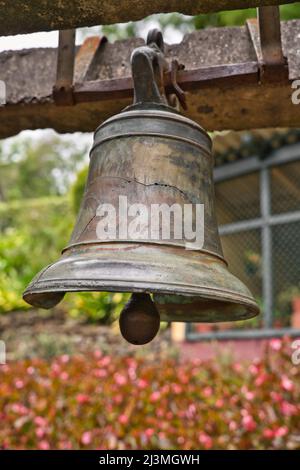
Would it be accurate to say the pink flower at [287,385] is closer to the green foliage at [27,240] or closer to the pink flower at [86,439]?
the pink flower at [86,439]

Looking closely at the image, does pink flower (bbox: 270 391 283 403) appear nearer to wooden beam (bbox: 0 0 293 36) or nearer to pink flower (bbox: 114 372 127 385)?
pink flower (bbox: 114 372 127 385)

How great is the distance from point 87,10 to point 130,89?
38 cm

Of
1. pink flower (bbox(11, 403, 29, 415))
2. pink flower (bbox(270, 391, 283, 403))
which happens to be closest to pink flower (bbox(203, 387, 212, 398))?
pink flower (bbox(270, 391, 283, 403))

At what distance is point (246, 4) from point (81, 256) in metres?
0.70

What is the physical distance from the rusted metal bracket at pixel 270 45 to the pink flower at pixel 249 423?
2610 mm

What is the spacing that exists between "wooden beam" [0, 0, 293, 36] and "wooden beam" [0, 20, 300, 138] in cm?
34

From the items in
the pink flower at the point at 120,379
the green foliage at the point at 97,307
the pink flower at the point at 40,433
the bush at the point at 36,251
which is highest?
the bush at the point at 36,251

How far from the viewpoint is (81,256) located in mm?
1465

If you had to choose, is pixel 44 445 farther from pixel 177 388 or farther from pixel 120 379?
pixel 177 388

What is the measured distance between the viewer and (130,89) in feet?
5.97

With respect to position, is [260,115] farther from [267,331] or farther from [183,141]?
[267,331]

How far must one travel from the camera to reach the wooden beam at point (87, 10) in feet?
4.73

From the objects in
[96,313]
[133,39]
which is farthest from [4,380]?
[133,39]

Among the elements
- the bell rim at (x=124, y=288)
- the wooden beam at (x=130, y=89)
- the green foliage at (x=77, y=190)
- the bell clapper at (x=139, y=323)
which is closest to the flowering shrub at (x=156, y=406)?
the wooden beam at (x=130, y=89)
